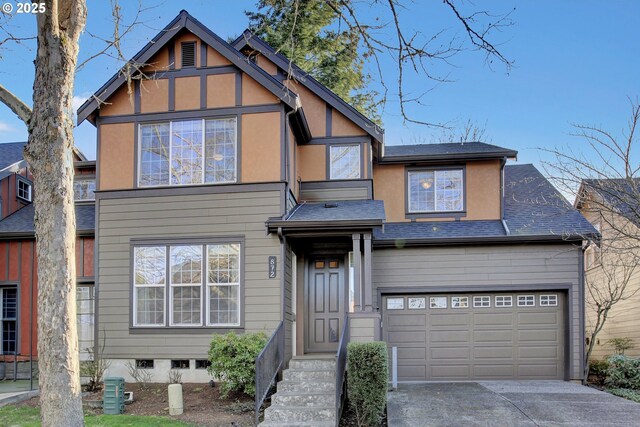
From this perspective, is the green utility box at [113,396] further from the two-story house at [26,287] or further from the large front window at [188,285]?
the two-story house at [26,287]

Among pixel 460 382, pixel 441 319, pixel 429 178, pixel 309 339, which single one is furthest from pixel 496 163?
pixel 309 339

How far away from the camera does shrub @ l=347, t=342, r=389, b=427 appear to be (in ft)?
27.7

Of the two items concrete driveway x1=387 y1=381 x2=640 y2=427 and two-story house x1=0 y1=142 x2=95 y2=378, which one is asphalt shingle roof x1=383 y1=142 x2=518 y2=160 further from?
two-story house x1=0 y1=142 x2=95 y2=378

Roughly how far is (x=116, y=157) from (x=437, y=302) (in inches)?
289

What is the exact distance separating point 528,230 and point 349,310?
430cm

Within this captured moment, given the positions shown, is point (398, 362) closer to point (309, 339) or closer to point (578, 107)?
point (309, 339)

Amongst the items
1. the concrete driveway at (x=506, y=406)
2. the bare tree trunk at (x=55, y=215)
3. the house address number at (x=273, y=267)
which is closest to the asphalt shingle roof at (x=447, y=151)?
the house address number at (x=273, y=267)

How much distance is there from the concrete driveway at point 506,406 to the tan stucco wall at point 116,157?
260 inches

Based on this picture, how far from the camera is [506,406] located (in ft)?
30.3

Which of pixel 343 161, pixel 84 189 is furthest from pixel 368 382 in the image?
pixel 84 189

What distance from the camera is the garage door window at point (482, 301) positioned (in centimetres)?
1257

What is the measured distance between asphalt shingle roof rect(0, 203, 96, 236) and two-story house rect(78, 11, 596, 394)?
127 cm

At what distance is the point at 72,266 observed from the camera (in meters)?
6.20

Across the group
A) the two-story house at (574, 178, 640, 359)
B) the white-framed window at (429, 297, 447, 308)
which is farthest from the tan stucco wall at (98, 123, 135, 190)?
the two-story house at (574, 178, 640, 359)
